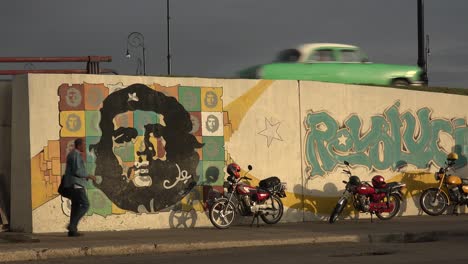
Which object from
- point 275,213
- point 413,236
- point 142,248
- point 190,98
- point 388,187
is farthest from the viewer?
point 388,187

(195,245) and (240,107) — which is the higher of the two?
(240,107)

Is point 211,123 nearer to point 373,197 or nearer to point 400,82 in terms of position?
point 373,197

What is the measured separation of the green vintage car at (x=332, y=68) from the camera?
23250 mm

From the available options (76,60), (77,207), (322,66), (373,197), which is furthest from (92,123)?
(322,66)

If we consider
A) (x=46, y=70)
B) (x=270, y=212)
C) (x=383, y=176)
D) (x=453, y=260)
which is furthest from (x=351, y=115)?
(x=453, y=260)

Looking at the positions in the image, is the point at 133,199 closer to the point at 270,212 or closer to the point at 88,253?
the point at 270,212

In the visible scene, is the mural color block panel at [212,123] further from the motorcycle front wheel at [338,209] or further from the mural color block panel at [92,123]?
the motorcycle front wheel at [338,209]

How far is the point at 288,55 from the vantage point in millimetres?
24703

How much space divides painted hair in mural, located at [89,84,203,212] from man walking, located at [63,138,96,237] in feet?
6.11

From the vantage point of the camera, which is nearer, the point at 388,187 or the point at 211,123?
the point at 211,123

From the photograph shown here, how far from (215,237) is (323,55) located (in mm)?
10642

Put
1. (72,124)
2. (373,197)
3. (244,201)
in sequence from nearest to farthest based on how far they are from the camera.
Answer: (72,124) < (244,201) < (373,197)

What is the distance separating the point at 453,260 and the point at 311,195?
805 cm

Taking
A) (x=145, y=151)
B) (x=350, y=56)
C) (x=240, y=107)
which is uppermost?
(x=350, y=56)
